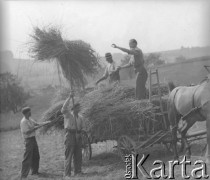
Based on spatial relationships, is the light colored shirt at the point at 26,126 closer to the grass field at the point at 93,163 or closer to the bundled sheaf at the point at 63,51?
the grass field at the point at 93,163

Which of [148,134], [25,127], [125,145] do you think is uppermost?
[25,127]

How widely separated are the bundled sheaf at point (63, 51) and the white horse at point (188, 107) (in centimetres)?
238

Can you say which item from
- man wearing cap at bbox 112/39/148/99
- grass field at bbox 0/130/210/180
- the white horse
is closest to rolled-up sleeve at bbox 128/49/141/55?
man wearing cap at bbox 112/39/148/99

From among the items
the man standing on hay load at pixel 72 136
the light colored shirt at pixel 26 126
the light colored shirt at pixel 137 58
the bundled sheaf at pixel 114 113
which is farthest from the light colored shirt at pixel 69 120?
the light colored shirt at pixel 137 58

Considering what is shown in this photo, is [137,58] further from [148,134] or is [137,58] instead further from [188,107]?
[148,134]

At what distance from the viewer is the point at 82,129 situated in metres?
8.15

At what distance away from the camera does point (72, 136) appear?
761cm

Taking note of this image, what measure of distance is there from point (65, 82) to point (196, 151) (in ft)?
12.8

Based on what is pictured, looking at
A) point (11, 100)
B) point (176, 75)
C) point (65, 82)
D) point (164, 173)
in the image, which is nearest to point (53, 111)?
point (65, 82)

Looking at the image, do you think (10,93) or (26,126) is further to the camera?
(10,93)

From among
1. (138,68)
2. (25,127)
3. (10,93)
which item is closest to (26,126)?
(25,127)

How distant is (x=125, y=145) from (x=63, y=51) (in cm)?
266

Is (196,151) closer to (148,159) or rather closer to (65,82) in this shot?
(148,159)

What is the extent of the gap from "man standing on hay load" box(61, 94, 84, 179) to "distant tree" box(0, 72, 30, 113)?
2009 centimetres
